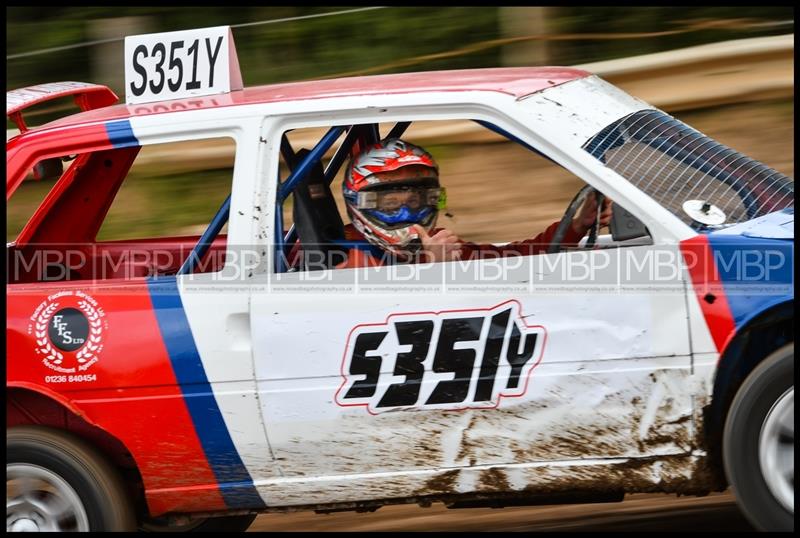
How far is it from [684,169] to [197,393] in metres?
1.91

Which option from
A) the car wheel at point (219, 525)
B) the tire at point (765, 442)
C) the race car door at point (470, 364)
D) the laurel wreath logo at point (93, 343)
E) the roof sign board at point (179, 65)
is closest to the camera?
the tire at point (765, 442)

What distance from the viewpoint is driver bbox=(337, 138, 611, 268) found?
14.8 feet

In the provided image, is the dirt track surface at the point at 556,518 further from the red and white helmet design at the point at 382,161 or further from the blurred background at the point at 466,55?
the blurred background at the point at 466,55

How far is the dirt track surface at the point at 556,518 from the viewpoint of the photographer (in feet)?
15.7

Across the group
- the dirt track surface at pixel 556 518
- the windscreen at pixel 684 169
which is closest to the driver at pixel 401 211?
the windscreen at pixel 684 169

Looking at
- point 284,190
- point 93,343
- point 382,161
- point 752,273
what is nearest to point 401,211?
point 382,161

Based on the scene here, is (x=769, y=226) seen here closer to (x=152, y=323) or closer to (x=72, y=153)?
(x=152, y=323)

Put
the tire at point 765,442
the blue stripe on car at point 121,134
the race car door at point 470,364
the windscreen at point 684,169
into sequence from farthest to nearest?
the blue stripe on car at point 121,134 < the windscreen at point 684,169 < the race car door at point 470,364 < the tire at point 765,442

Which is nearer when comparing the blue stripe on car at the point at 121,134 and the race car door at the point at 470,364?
the race car door at the point at 470,364

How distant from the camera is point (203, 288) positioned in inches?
167

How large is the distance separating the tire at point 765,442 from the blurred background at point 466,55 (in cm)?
430

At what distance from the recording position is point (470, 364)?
4.06 meters

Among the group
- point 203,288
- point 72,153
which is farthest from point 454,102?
point 72,153

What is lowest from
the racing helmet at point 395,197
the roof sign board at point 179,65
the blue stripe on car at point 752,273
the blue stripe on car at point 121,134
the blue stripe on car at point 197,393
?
the blue stripe on car at point 197,393
